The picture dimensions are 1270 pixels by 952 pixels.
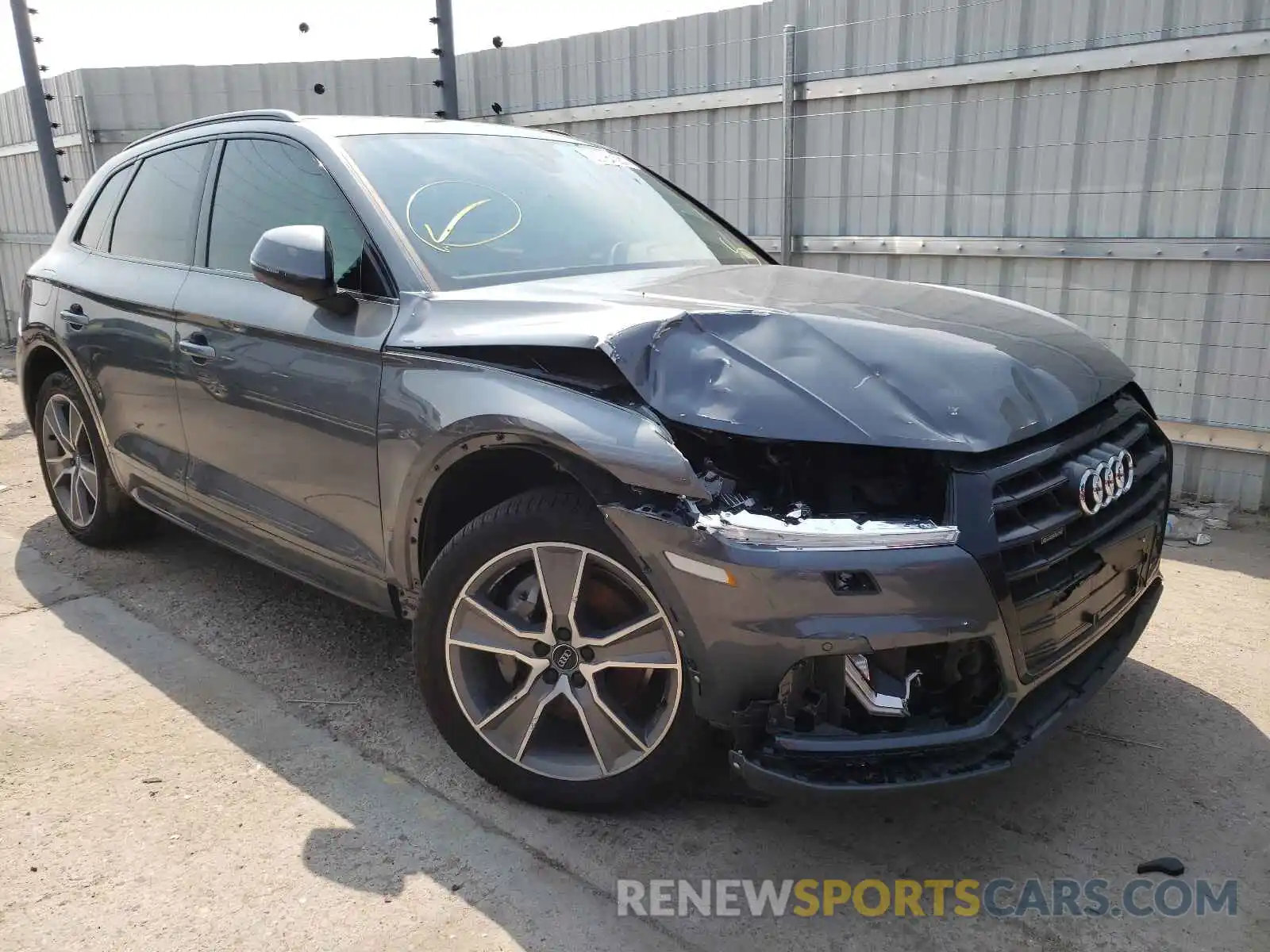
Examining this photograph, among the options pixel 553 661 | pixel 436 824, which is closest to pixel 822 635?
pixel 553 661

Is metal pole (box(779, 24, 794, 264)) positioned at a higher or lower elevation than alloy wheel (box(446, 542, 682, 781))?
higher

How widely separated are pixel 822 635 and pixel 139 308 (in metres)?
2.98

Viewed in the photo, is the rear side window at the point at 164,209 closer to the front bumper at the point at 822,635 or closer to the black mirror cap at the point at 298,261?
the black mirror cap at the point at 298,261

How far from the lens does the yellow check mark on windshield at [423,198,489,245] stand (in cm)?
295

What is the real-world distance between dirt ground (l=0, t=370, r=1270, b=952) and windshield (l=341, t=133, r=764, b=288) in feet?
4.82

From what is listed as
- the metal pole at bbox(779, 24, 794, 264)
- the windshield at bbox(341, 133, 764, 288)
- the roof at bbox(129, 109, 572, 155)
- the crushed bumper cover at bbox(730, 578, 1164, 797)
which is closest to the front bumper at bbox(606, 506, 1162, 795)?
the crushed bumper cover at bbox(730, 578, 1164, 797)

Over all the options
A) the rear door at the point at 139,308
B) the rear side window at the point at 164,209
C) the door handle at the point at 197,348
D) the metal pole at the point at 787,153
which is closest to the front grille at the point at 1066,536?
the door handle at the point at 197,348

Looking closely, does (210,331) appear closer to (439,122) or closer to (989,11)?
(439,122)

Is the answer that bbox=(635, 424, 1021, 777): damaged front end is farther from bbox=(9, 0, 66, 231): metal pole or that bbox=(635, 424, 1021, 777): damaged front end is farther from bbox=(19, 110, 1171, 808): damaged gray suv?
bbox=(9, 0, 66, 231): metal pole

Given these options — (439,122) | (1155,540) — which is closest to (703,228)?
(439,122)

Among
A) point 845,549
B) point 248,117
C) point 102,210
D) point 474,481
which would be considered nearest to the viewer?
point 845,549

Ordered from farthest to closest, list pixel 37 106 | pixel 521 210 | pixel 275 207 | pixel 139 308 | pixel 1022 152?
1. pixel 37 106
2. pixel 1022 152
3. pixel 139 308
4. pixel 275 207
5. pixel 521 210

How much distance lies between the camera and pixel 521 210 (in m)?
3.20

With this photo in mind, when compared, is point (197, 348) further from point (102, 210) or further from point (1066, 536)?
point (1066, 536)
